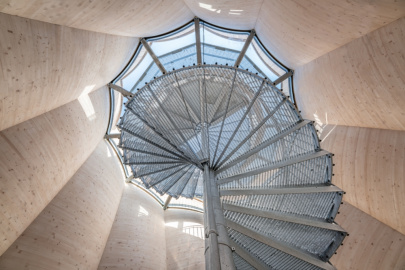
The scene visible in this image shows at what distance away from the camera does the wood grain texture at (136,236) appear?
297 inches

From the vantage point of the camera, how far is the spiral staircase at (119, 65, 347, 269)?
18.6 ft

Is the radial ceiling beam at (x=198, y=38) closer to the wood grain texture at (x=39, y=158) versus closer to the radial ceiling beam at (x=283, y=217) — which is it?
the wood grain texture at (x=39, y=158)

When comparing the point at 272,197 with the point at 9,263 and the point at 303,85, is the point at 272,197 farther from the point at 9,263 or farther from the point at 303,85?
the point at 9,263

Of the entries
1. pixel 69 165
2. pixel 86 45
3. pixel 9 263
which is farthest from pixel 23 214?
pixel 86 45

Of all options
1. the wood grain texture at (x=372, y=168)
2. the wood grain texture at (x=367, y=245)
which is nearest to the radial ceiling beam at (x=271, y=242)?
the wood grain texture at (x=372, y=168)

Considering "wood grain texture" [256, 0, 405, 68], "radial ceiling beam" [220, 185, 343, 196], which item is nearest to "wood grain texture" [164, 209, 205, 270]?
"radial ceiling beam" [220, 185, 343, 196]

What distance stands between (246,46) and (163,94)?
2886mm

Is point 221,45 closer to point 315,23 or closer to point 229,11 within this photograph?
point 229,11

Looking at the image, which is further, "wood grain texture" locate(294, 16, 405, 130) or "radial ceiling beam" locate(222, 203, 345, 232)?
"radial ceiling beam" locate(222, 203, 345, 232)

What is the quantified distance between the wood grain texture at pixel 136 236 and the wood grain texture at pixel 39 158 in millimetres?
2399

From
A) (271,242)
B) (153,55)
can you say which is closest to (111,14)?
(153,55)

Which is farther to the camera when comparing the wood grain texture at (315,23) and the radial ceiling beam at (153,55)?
the radial ceiling beam at (153,55)

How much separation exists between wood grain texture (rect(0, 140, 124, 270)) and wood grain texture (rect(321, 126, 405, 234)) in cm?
694

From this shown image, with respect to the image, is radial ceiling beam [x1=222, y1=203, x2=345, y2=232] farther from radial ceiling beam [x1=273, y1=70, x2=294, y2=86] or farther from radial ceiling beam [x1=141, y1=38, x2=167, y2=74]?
radial ceiling beam [x1=141, y1=38, x2=167, y2=74]
